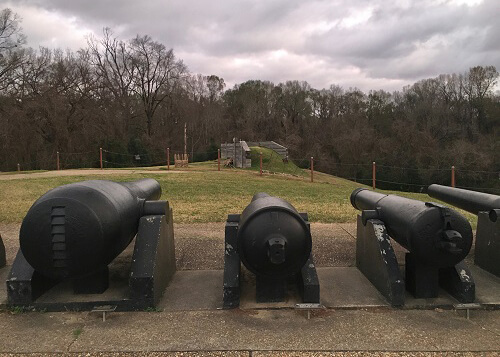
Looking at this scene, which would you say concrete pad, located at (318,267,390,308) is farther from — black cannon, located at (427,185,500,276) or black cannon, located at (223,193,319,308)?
black cannon, located at (427,185,500,276)

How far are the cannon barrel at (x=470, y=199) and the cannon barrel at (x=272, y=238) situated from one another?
9.84ft

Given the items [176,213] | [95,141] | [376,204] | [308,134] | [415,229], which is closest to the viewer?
[415,229]

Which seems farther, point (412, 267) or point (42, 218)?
point (412, 267)

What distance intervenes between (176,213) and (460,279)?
7.08 meters

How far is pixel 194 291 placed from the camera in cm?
438

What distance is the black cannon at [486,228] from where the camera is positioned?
15.6 ft

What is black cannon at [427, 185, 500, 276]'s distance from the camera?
4.77 meters

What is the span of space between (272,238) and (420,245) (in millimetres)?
1448

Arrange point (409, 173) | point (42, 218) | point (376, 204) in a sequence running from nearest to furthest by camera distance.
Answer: point (42, 218) < point (376, 204) < point (409, 173)

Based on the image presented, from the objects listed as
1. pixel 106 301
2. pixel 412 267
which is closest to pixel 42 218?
pixel 106 301

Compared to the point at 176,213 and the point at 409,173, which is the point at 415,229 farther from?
the point at 409,173

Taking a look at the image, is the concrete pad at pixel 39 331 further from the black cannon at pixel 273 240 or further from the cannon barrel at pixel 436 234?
the cannon barrel at pixel 436 234

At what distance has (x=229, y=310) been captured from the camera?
3.83 m

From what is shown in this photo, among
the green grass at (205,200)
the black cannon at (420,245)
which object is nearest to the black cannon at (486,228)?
the black cannon at (420,245)
